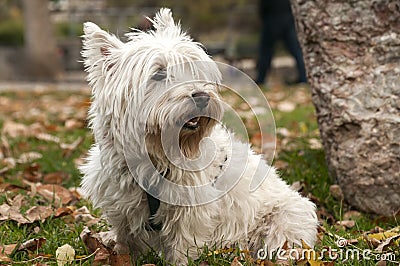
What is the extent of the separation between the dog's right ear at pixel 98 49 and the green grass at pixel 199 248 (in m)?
0.95

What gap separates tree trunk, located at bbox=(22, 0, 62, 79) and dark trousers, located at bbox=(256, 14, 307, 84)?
6855mm

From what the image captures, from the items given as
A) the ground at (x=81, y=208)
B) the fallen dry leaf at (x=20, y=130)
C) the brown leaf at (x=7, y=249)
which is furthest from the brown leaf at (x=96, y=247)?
the fallen dry leaf at (x=20, y=130)

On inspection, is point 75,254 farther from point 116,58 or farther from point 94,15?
point 94,15

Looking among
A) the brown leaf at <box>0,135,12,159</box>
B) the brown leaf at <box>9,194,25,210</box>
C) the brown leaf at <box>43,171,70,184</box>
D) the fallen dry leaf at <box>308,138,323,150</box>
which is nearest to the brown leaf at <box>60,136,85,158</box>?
the brown leaf at <box>0,135,12,159</box>

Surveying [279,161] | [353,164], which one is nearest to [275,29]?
[279,161]

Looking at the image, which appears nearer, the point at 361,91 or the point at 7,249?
the point at 7,249

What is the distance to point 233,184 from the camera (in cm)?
359

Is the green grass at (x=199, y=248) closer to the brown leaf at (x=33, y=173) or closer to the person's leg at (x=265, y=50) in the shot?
the brown leaf at (x=33, y=173)

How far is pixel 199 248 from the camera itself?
3463mm

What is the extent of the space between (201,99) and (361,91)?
1801 millimetres


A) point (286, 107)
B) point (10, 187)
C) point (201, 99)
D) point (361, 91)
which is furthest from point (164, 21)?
point (286, 107)

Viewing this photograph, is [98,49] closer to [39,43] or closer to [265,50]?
[265,50]

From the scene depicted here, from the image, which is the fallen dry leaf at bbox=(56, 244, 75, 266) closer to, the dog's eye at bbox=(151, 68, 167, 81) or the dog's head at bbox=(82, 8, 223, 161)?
the dog's head at bbox=(82, 8, 223, 161)

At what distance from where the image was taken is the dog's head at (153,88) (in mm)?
3113
